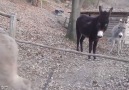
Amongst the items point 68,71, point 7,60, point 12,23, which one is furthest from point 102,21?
point 7,60

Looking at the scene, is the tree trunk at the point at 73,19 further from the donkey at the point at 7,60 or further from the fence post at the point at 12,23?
the donkey at the point at 7,60

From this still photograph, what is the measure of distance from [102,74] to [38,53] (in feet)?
8.50

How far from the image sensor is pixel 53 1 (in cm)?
3216

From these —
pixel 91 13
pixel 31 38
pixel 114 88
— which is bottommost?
pixel 114 88

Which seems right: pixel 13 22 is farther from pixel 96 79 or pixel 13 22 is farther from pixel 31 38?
pixel 31 38

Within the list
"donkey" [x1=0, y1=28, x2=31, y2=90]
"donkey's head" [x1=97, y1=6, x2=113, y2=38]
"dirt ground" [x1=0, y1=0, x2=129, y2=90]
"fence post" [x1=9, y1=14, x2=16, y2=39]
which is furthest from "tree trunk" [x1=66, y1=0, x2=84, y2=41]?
"donkey" [x1=0, y1=28, x2=31, y2=90]

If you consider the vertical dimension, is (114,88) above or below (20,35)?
below

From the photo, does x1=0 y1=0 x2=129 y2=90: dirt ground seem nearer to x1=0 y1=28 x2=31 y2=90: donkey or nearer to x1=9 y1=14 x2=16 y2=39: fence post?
x1=9 y1=14 x2=16 y2=39: fence post

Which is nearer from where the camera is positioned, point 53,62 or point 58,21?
point 53,62

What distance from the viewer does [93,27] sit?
11250 mm

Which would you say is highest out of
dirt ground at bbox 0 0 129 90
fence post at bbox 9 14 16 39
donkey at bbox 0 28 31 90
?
fence post at bbox 9 14 16 39

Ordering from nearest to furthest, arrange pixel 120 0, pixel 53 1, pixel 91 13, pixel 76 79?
pixel 76 79 < pixel 91 13 < pixel 53 1 < pixel 120 0

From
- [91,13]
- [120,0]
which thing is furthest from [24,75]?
[120,0]

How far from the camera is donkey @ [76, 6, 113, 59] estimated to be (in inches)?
414
